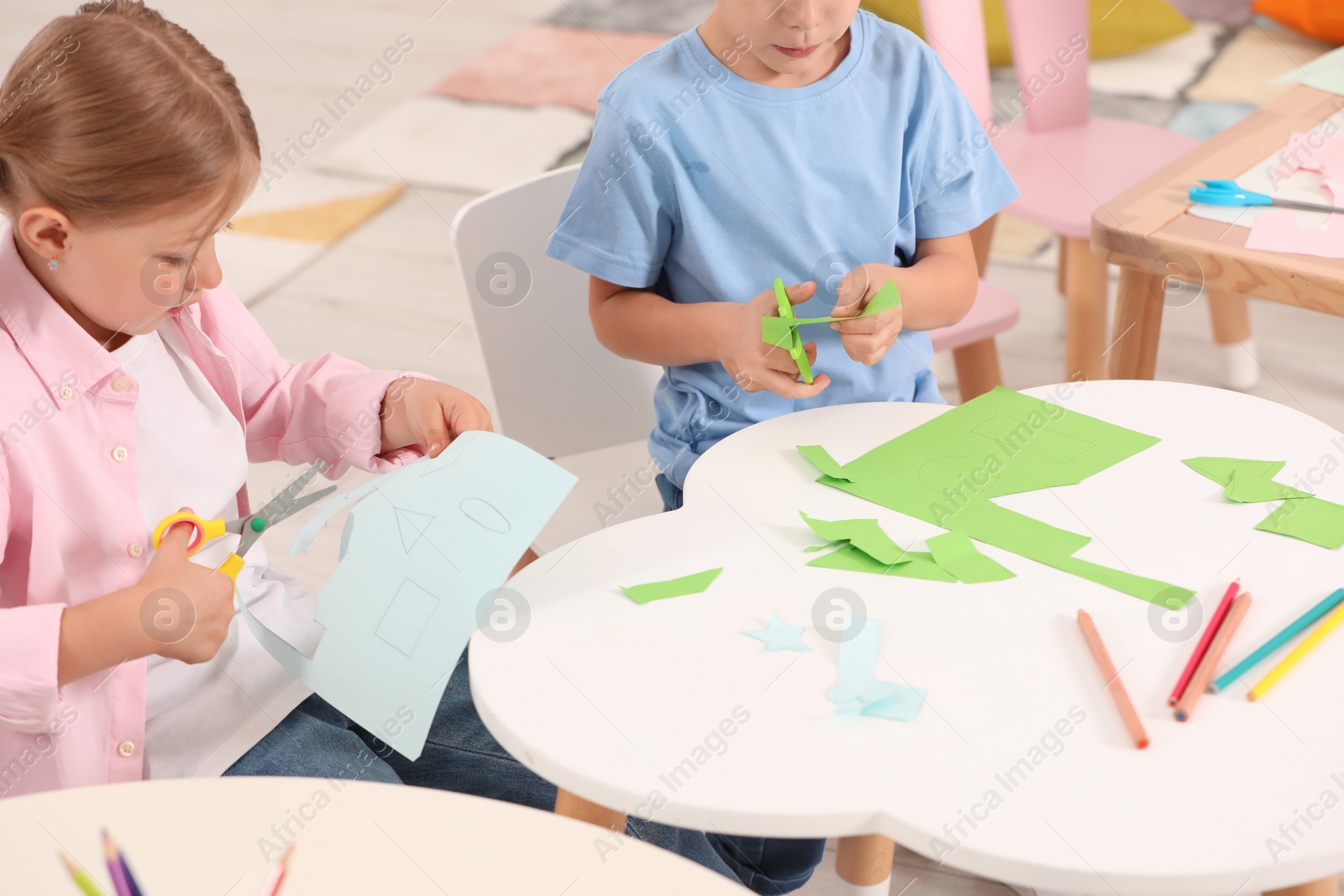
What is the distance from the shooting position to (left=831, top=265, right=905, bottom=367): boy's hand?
98 centimetres

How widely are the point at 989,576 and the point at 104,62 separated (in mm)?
638

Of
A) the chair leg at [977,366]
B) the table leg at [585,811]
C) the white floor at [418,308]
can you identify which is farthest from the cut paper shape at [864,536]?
the chair leg at [977,366]

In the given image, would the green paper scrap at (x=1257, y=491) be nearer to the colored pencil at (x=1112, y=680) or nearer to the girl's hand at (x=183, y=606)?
the colored pencil at (x=1112, y=680)

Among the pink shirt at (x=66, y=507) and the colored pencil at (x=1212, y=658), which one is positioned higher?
the pink shirt at (x=66, y=507)

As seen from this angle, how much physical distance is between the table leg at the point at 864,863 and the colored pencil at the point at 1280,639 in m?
0.28

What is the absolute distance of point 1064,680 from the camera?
27.8 inches

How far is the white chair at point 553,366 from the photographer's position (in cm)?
124

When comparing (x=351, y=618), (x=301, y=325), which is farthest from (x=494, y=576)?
(x=301, y=325)

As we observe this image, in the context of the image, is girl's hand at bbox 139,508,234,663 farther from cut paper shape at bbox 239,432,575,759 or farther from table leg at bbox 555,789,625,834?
table leg at bbox 555,789,625,834

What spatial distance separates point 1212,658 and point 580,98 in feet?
9.11

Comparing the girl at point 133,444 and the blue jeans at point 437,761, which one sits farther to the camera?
the blue jeans at point 437,761

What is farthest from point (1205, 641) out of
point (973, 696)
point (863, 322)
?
point (863, 322)

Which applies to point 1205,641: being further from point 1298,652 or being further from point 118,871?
point 118,871

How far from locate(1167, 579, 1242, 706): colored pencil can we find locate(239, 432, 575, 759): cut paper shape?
0.38 metres
